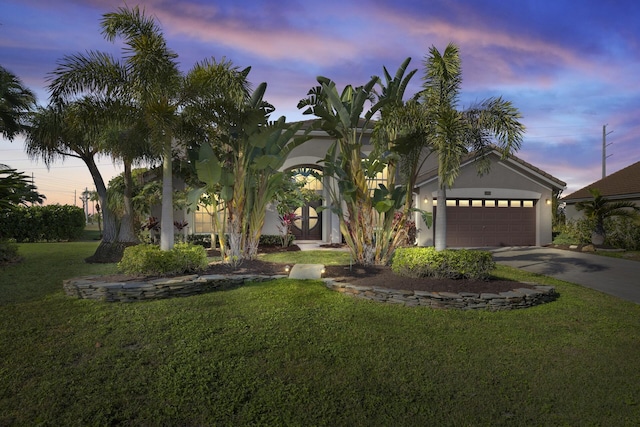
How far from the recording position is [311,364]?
4.57 meters

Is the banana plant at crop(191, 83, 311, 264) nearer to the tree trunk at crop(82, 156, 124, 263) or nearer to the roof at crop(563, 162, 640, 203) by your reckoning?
the tree trunk at crop(82, 156, 124, 263)

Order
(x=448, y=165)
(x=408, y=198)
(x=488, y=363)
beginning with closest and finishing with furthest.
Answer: (x=488, y=363) < (x=448, y=165) < (x=408, y=198)

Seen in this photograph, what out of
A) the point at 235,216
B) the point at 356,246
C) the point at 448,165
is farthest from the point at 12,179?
the point at 448,165

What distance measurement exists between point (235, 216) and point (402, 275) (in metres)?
4.53

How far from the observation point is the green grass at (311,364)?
3.62 m

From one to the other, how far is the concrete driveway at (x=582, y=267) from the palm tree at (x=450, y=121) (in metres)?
4.15

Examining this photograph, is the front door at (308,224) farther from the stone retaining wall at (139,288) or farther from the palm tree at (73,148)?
the stone retaining wall at (139,288)

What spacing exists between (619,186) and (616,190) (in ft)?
1.69

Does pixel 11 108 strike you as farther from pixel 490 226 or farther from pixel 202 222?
pixel 490 226

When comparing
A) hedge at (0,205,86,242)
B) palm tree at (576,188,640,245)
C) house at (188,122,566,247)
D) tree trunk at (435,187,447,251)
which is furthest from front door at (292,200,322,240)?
hedge at (0,205,86,242)

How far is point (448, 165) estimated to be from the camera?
27.3 ft

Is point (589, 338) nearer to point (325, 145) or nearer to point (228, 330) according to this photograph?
point (228, 330)

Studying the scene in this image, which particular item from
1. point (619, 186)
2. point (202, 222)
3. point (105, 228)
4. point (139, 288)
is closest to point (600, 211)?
point (619, 186)

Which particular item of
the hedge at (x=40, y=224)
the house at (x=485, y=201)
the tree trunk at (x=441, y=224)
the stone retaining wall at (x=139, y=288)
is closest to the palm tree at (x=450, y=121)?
the tree trunk at (x=441, y=224)
